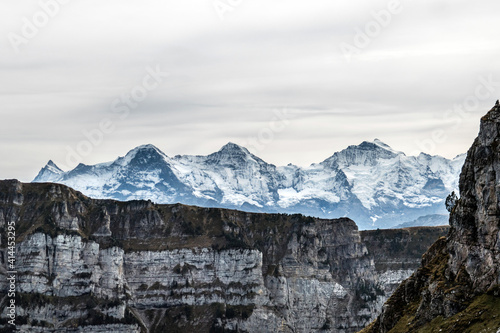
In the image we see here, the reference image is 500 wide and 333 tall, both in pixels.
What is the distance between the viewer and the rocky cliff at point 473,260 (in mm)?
166125

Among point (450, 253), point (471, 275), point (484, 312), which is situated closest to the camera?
point (484, 312)

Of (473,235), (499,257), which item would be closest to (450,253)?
(473,235)

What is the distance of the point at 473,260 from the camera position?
174 meters

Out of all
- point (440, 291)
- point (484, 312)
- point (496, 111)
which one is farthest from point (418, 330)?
point (496, 111)

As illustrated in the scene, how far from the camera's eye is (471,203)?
18000 centimetres

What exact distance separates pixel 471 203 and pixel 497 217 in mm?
12698

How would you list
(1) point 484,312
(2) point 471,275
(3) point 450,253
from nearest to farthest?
(1) point 484,312 < (2) point 471,275 < (3) point 450,253

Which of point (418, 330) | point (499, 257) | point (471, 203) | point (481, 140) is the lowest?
point (418, 330)

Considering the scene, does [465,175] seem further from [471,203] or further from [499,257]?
[499,257]

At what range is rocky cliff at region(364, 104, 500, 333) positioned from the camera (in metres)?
166

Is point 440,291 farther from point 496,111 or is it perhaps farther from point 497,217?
point 496,111

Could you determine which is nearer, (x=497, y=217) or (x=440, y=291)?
(x=497, y=217)

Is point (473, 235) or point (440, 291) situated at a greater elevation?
point (473, 235)

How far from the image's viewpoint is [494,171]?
170750 mm
